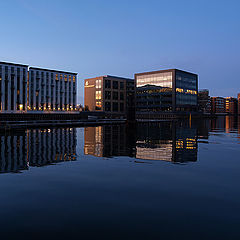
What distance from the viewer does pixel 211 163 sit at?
675 inches

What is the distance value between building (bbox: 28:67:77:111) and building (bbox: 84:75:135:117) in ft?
75.2

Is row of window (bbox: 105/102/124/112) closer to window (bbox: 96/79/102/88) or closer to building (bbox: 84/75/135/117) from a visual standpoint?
building (bbox: 84/75/135/117)

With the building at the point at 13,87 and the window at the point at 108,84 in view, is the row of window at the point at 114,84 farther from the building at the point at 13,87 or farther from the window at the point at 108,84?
the building at the point at 13,87

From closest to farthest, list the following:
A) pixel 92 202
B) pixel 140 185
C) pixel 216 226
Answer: pixel 216 226 → pixel 92 202 → pixel 140 185

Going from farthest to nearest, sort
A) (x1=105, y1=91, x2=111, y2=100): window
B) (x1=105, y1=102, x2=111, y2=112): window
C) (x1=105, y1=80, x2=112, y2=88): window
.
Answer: (x1=105, y1=102, x2=111, y2=112): window → (x1=105, y1=91, x2=111, y2=100): window → (x1=105, y1=80, x2=112, y2=88): window

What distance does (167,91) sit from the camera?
5689 inches

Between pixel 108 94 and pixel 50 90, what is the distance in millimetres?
42394

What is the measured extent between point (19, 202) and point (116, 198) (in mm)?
3814

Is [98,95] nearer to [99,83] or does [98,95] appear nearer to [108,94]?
[108,94]

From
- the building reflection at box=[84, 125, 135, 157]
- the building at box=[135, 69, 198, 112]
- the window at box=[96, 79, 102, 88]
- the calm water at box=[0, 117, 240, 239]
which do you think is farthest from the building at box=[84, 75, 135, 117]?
the calm water at box=[0, 117, 240, 239]

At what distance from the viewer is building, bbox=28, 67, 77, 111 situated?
127312 millimetres

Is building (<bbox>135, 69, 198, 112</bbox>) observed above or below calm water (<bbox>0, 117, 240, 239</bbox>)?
above

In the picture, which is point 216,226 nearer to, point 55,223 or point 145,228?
point 145,228

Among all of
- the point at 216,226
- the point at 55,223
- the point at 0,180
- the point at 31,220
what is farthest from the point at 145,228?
the point at 0,180
